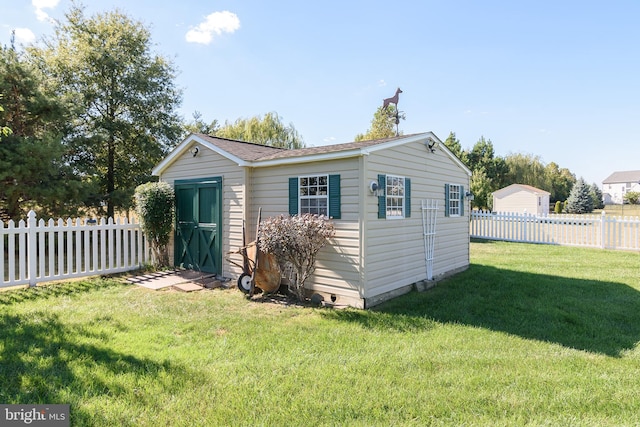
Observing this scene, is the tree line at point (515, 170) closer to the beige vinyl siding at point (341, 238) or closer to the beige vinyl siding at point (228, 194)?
the beige vinyl siding at point (228, 194)

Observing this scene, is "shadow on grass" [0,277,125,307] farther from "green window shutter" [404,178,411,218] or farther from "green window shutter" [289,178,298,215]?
"green window shutter" [404,178,411,218]

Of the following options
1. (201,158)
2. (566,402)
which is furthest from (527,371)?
(201,158)

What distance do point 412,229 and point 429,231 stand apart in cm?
70

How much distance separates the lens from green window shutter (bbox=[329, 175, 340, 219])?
580 centimetres

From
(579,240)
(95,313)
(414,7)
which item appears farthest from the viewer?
(579,240)

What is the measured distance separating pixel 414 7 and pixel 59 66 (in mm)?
13630

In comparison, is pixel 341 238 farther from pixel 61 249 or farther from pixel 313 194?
pixel 61 249

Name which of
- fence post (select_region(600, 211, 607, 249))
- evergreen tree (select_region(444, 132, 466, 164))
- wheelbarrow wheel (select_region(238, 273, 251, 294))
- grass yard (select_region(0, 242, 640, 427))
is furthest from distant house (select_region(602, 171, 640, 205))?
wheelbarrow wheel (select_region(238, 273, 251, 294))

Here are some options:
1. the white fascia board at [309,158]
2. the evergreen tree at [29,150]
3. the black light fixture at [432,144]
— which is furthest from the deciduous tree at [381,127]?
the evergreen tree at [29,150]

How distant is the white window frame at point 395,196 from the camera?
6137mm

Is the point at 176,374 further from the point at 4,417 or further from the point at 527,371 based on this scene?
the point at 527,371

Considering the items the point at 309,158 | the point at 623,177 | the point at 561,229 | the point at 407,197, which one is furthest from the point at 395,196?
the point at 623,177

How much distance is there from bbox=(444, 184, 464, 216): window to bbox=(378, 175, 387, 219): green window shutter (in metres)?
2.75

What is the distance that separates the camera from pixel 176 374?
127 inches
